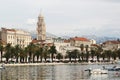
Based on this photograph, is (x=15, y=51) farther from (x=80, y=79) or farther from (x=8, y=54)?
(x=80, y=79)

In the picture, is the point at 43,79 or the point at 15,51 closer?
the point at 43,79

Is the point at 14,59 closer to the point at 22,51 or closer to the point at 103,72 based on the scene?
the point at 22,51

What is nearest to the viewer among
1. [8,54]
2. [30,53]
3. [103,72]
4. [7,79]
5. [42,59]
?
[7,79]

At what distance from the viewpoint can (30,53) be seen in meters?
168

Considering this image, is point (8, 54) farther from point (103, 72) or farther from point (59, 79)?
point (59, 79)

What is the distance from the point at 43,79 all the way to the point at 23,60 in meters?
101

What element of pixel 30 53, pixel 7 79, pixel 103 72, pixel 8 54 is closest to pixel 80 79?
pixel 7 79

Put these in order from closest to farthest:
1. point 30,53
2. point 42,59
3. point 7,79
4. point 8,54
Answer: point 7,79 < point 8,54 < point 30,53 < point 42,59

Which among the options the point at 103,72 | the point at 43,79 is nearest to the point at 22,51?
the point at 103,72

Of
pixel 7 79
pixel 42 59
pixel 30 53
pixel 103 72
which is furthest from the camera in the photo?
pixel 42 59

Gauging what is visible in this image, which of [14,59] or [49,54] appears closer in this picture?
[14,59]

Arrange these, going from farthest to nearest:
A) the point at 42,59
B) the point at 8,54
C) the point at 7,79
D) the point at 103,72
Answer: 1. the point at 42,59
2. the point at 8,54
3. the point at 103,72
4. the point at 7,79

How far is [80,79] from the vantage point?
6788 centimetres

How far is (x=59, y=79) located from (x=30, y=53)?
9985 cm
